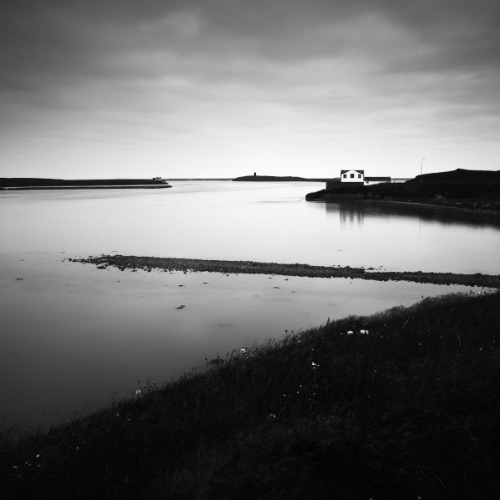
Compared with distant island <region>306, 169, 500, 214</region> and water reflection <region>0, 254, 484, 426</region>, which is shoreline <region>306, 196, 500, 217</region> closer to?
distant island <region>306, 169, 500, 214</region>

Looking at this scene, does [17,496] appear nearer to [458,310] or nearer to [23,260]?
[458,310]

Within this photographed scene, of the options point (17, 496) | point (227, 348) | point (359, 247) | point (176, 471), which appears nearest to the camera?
point (17, 496)

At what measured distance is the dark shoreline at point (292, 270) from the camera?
24.8 meters

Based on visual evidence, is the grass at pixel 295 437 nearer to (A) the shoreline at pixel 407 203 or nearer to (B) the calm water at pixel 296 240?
(B) the calm water at pixel 296 240

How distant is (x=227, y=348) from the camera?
45.6 feet

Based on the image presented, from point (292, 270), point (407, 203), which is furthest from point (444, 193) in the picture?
point (292, 270)

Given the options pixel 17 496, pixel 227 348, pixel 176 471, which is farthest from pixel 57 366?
pixel 176 471

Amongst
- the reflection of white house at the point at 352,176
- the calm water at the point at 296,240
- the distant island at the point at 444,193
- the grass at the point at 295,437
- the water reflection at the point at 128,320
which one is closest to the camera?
the grass at the point at 295,437

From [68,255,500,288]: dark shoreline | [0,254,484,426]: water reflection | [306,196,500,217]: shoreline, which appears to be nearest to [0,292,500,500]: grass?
[0,254,484,426]: water reflection

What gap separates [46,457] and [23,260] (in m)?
30.1

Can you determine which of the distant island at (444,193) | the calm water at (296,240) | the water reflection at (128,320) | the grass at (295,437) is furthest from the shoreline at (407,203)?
→ the grass at (295,437)

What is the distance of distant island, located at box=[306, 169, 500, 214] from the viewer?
295ft

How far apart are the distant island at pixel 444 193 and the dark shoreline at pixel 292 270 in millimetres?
62422

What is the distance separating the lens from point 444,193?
4094 inches
